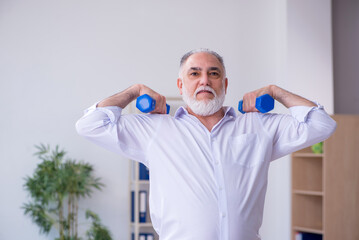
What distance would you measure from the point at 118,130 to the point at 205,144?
0.39 metres

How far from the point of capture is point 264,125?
2059 mm

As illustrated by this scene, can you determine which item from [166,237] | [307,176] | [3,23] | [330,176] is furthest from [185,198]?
[3,23]

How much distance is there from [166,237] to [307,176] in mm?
3187

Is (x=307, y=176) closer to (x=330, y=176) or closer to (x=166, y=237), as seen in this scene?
(x=330, y=176)

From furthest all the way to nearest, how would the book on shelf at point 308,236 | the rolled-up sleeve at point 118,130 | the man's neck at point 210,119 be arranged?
the book on shelf at point 308,236 < the man's neck at point 210,119 < the rolled-up sleeve at point 118,130

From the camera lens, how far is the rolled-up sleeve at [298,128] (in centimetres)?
199

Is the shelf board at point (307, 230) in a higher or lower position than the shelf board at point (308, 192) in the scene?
lower

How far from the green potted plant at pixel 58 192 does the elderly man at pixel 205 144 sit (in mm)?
2650

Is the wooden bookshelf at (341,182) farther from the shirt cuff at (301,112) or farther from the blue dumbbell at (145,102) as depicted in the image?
the blue dumbbell at (145,102)

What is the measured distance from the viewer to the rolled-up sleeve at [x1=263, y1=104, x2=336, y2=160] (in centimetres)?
199

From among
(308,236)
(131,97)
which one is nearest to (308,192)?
(308,236)

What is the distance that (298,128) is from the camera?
2.02 m

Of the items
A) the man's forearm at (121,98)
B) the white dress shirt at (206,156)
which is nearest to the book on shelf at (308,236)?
the white dress shirt at (206,156)

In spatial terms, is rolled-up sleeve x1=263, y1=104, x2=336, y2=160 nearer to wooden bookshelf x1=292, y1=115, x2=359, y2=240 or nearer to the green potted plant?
wooden bookshelf x1=292, y1=115, x2=359, y2=240
